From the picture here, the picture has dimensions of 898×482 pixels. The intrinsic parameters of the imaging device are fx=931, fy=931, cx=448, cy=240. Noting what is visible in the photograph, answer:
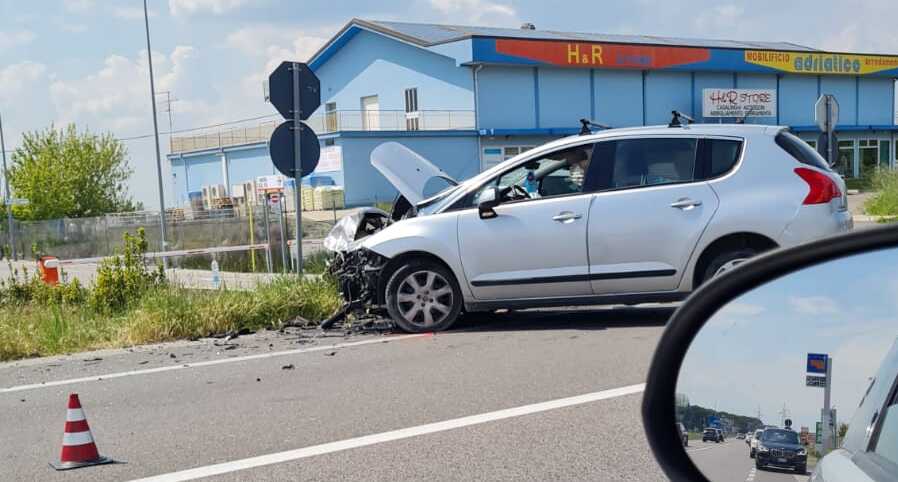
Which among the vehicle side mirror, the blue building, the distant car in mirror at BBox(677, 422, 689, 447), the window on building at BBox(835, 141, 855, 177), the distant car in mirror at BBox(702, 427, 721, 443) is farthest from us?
the window on building at BBox(835, 141, 855, 177)

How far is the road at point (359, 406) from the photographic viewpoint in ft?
16.1

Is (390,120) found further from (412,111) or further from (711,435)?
(711,435)

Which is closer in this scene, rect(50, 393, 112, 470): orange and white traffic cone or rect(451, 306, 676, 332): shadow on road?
rect(50, 393, 112, 470): orange and white traffic cone

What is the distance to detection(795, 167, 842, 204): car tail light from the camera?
798cm

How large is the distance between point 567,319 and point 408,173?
7.40 ft

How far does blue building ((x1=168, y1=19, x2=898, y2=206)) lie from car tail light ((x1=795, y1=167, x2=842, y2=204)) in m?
34.3

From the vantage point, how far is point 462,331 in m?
8.95

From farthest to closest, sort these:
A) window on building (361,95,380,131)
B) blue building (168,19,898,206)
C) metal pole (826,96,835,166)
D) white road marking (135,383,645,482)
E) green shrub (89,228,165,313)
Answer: window on building (361,95,380,131) < blue building (168,19,898,206) < metal pole (826,96,835,166) < green shrub (89,228,165,313) < white road marking (135,383,645,482)

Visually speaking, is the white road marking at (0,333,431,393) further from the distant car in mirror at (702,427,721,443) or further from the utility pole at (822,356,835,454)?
the utility pole at (822,356,835,454)

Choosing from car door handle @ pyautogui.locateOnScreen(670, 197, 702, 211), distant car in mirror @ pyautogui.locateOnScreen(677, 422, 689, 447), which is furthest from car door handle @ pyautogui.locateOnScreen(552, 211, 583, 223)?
distant car in mirror @ pyautogui.locateOnScreen(677, 422, 689, 447)

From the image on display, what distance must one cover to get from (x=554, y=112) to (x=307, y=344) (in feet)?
125

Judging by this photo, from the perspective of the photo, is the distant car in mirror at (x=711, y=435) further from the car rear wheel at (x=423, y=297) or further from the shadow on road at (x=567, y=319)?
the car rear wheel at (x=423, y=297)

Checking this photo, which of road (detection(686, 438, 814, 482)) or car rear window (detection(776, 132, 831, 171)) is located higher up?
car rear window (detection(776, 132, 831, 171))

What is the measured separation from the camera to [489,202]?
8.52 m
